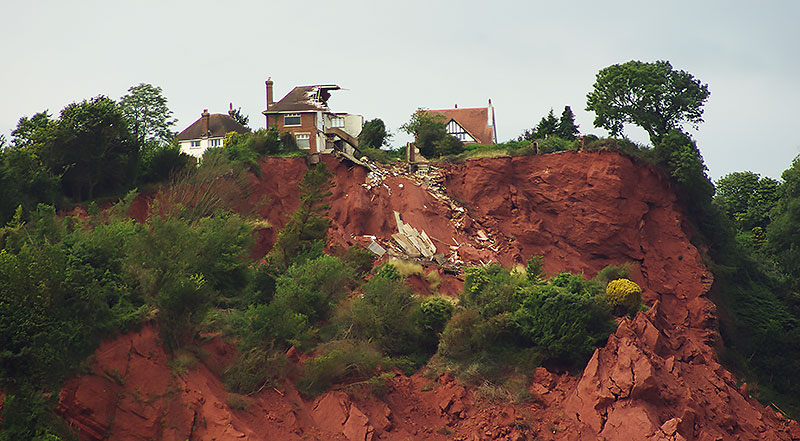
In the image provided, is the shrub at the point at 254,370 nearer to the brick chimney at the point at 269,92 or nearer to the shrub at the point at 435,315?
the shrub at the point at 435,315

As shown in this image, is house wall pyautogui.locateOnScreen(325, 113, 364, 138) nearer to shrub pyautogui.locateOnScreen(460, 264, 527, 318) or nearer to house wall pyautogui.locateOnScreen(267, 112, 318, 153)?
house wall pyautogui.locateOnScreen(267, 112, 318, 153)

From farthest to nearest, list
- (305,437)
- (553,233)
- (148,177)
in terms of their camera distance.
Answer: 1. (553,233)
2. (148,177)
3. (305,437)

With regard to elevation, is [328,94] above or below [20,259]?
above

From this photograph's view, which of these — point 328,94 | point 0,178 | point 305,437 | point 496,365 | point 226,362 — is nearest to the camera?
point 305,437

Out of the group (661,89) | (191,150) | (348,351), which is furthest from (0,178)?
(661,89)

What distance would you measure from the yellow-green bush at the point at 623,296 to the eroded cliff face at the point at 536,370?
787 millimetres

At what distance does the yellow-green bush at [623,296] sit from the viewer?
43094 mm

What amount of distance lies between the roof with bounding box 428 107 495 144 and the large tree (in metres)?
11.1

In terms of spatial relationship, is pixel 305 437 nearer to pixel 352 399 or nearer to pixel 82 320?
pixel 352 399

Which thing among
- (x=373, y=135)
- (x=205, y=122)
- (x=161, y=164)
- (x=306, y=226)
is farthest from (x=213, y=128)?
(x=306, y=226)

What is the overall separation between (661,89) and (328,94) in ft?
60.5

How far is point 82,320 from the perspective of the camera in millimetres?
33562

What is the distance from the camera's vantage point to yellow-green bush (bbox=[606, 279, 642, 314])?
43094mm

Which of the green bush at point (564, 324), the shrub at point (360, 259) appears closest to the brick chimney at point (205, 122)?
the shrub at point (360, 259)
